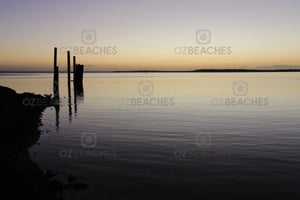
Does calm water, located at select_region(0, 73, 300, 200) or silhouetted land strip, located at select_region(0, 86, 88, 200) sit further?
calm water, located at select_region(0, 73, 300, 200)

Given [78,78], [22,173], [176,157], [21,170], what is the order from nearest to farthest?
1. [22,173]
2. [21,170]
3. [176,157]
4. [78,78]

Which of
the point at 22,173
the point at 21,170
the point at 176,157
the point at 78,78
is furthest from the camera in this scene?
the point at 78,78

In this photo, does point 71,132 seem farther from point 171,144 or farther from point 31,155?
point 171,144

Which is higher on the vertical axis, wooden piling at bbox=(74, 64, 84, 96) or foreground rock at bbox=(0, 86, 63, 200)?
wooden piling at bbox=(74, 64, 84, 96)

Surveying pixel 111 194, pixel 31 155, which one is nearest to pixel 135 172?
pixel 111 194

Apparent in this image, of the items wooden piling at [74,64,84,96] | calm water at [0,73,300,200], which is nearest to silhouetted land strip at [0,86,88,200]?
calm water at [0,73,300,200]

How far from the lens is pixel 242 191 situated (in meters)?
7.47

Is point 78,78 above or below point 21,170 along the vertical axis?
above

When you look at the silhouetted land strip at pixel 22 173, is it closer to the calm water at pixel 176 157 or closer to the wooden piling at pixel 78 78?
the calm water at pixel 176 157

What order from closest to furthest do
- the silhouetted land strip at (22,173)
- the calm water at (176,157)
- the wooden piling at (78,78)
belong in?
the silhouetted land strip at (22,173), the calm water at (176,157), the wooden piling at (78,78)

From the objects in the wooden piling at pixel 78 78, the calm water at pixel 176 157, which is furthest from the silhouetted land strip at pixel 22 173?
the wooden piling at pixel 78 78

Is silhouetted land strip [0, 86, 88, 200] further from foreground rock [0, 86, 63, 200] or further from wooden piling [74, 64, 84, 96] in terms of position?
wooden piling [74, 64, 84, 96]

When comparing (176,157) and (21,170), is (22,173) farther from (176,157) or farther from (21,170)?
(176,157)

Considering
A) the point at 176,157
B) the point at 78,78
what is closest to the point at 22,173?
the point at 176,157
